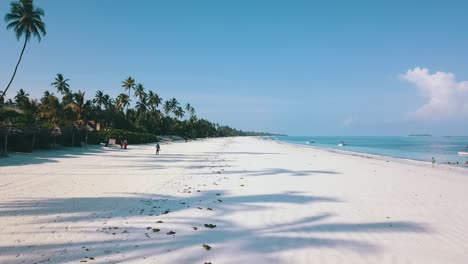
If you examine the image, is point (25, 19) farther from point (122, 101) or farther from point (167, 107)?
point (167, 107)

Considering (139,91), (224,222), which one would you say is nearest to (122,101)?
(139,91)

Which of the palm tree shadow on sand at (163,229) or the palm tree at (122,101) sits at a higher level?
the palm tree at (122,101)

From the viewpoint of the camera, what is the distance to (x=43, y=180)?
12922 millimetres

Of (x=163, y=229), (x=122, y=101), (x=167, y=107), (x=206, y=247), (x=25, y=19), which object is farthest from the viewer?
(x=167, y=107)

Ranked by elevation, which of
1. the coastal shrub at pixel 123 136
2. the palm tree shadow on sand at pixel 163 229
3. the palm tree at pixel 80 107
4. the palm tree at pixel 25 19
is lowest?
the palm tree shadow on sand at pixel 163 229

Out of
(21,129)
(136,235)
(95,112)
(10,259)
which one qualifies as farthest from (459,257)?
(95,112)

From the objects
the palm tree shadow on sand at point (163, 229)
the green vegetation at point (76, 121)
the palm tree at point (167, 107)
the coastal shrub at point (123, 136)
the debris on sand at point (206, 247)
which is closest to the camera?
the palm tree shadow on sand at point (163, 229)

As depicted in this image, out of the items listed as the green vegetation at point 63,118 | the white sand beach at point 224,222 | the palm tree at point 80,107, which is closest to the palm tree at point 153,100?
the green vegetation at point 63,118

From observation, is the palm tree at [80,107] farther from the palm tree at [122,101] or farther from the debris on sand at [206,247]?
the debris on sand at [206,247]

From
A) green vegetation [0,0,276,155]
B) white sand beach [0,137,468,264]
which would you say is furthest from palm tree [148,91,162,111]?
white sand beach [0,137,468,264]

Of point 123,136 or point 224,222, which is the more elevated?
point 123,136

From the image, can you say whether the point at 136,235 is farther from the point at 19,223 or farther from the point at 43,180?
the point at 43,180

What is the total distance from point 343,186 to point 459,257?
7.87 m

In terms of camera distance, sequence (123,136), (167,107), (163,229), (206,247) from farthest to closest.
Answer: (167,107) → (123,136) → (163,229) → (206,247)
